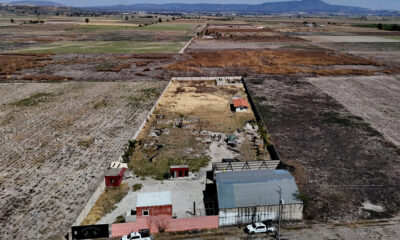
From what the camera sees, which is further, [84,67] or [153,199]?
[84,67]

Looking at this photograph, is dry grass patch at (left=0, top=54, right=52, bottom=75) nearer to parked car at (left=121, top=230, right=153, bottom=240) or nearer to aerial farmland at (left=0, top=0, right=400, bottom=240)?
aerial farmland at (left=0, top=0, right=400, bottom=240)

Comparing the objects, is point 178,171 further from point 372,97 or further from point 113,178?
point 372,97

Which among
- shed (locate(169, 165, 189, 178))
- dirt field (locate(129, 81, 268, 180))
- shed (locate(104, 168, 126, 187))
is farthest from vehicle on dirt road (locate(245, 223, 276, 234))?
shed (locate(104, 168, 126, 187))

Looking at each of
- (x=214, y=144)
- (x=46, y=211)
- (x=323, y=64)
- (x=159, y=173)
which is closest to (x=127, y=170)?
(x=159, y=173)

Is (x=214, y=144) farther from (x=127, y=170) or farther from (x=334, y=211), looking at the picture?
(x=334, y=211)

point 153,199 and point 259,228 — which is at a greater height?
point 153,199

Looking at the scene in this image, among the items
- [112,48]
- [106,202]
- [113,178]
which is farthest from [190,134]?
[112,48]
